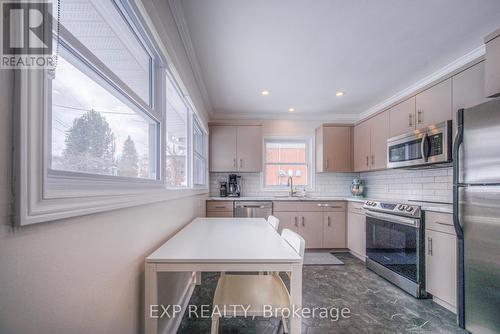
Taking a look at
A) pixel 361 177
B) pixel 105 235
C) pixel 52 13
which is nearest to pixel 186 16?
pixel 52 13

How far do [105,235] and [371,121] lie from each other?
3814mm

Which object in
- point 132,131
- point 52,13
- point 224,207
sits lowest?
point 224,207

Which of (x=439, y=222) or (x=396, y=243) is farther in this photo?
(x=396, y=243)

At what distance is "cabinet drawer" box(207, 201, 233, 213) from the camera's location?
12.3 feet

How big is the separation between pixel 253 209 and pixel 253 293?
→ 245 centimetres

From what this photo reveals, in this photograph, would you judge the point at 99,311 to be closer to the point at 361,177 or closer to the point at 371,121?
the point at 371,121

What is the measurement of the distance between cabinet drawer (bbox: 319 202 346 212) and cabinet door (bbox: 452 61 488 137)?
198cm

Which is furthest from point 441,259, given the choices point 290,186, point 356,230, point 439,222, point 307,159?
point 307,159

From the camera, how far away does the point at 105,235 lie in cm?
81

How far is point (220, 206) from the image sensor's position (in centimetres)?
375

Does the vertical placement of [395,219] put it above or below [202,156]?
below

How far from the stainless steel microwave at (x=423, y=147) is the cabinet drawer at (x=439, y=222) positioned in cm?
57

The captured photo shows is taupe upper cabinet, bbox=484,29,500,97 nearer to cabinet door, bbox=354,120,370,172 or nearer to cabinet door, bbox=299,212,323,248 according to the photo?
cabinet door, bbox=354,120,370,172

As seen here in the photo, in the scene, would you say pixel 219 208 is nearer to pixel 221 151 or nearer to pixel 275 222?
pixel 221 151
